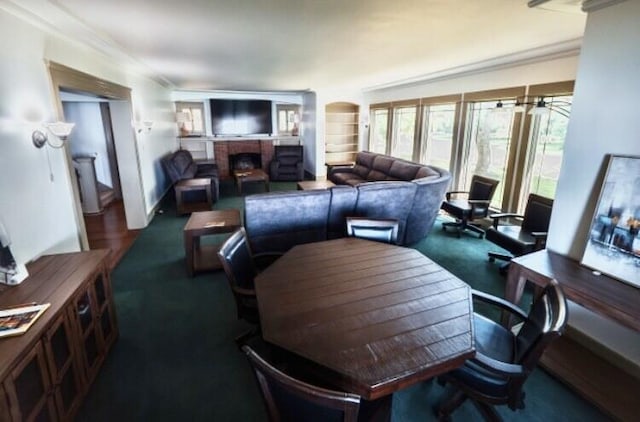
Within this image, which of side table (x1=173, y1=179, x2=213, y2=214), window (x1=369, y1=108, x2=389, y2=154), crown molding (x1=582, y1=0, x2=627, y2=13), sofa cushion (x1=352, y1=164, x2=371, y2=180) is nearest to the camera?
crown molding (x1=582, y1=0, x2=627, y2=13)

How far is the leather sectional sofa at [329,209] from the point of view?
337 cm

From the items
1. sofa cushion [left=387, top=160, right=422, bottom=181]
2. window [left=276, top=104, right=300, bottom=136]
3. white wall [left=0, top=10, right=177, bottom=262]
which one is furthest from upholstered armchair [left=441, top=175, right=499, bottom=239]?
window [left=276, top=104, right=300, bottom=136]

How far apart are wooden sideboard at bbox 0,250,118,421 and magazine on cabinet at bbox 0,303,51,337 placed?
0.10 feet

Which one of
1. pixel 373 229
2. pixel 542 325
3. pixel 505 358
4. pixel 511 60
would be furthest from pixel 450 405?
pixel 511 60

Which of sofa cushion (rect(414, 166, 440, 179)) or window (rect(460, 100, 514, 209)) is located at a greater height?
window (rect(460, 100, 514, 209))

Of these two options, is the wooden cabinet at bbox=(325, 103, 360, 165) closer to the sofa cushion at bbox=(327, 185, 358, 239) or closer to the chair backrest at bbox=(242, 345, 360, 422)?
the sofa cushion at bbox=(327, 185, 358, 239)

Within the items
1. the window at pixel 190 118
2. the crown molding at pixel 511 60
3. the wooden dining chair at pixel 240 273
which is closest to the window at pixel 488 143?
the crown molding at pixel 511 60

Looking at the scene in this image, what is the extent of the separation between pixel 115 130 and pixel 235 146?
4.86 meters

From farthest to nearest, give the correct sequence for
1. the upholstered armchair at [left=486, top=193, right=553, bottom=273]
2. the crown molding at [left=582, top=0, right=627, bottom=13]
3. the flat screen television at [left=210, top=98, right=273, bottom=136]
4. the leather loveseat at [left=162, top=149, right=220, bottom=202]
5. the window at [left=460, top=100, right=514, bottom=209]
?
1. the flat screen television at [left=210, top=98, right=273, bottom=136]
2. the leather loveseat at [left=162, top=149, right=220, bottom=202]
3. the window at [left=460, top=100, right=514, bottom=209]
4. the upholstered armchair at [left=486, top=193, right=553, bottom=273]
5. the crown molding at [left=582, top=0, right=627, bottom=13]

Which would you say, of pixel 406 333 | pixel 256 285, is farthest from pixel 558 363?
pixel 256 285

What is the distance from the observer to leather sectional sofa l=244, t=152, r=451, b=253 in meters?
3.37

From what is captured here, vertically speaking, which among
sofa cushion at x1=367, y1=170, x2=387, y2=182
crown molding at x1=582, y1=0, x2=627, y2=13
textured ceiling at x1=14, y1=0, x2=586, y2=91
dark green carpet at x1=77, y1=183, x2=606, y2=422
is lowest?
dark green carpet at x1=77, y1=183, x2=606, y2=422

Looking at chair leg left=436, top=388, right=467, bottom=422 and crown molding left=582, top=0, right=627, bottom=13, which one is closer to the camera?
chair leg left=436, top=388, right=467, bottom=422

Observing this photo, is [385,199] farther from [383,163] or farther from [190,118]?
[190,118]
